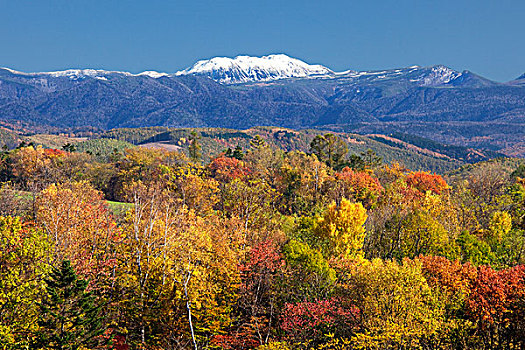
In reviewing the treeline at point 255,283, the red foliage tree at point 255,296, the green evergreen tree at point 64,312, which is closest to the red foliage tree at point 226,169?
the treeline at point 255,283

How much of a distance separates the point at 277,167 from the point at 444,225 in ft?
199

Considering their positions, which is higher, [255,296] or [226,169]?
[226,169]

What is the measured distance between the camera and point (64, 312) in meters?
30.5

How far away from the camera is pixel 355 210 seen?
54062mm

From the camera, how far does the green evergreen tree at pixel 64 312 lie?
3014 centimetres

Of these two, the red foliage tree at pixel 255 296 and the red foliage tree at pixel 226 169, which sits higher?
the red foliage tree at pixel 226 169

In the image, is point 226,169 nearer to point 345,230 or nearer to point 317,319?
point 345,230

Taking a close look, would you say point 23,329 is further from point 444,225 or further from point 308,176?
point 308,176

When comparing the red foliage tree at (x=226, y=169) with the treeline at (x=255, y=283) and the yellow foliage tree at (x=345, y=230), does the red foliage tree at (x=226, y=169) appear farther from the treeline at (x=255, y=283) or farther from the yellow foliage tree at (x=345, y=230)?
the yellow foliage tree at (x=345, y=230)

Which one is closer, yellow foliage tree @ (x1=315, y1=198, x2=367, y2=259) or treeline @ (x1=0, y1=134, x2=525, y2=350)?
treeline @ (x1=0, y1=134, x2=525, y2=350)

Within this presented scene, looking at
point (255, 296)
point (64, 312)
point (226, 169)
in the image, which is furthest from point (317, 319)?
point (226, 169)

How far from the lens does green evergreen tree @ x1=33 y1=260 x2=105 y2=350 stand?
1187 inches

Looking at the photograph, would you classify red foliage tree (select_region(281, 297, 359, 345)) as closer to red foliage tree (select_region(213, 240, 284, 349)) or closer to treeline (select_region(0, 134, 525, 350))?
treeline (select_region(0, 134, 525, 350))

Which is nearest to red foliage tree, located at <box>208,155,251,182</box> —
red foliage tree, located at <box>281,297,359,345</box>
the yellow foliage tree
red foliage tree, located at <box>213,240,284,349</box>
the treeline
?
the treeline
